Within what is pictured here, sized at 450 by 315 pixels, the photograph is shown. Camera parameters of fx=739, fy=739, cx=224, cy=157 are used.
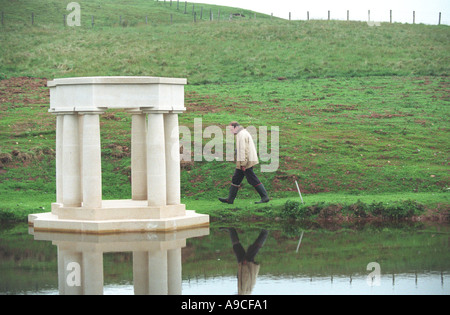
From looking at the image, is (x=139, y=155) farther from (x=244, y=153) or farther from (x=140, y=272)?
(x=140, y=272)

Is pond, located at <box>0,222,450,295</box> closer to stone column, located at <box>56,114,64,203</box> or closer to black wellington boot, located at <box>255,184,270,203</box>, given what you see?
stone column, located at <box>56,114,64,203</box>

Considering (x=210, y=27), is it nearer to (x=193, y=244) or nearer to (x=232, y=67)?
(x=232, y=67)

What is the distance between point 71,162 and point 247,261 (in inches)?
277

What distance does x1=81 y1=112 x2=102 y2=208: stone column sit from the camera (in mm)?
20375

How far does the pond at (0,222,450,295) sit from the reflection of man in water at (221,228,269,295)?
2 centimetres

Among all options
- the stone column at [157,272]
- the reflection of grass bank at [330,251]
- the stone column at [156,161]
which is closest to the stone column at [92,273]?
the stone column at [157,272]

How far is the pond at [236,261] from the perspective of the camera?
14.0 metres

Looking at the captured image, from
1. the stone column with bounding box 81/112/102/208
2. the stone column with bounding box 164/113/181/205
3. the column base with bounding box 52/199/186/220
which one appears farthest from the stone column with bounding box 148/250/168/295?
the stone column with bounding box 164/113/181/205

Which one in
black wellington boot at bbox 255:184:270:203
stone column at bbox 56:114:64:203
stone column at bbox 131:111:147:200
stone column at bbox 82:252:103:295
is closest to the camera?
stone column at bbox 82:252:103:295

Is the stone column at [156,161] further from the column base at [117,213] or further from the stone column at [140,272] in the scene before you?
the stone column at [140,272]

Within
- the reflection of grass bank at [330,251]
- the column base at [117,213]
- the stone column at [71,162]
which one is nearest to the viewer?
the reflection of grass bank at [330,251]

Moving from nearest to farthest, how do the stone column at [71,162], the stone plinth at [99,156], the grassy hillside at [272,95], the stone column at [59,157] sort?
the stone plinth at [99,156] → the stone column at [71,162] → the stone column at [59,157] → the grassy hillside at [272,95]

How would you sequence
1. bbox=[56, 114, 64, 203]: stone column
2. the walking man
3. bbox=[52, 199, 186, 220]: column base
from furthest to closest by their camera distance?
bbox=[56, 114, 64, 203]: stone column, the walking man, bbox=[52, 199, 186, 220]: column base

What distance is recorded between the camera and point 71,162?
21078mm
